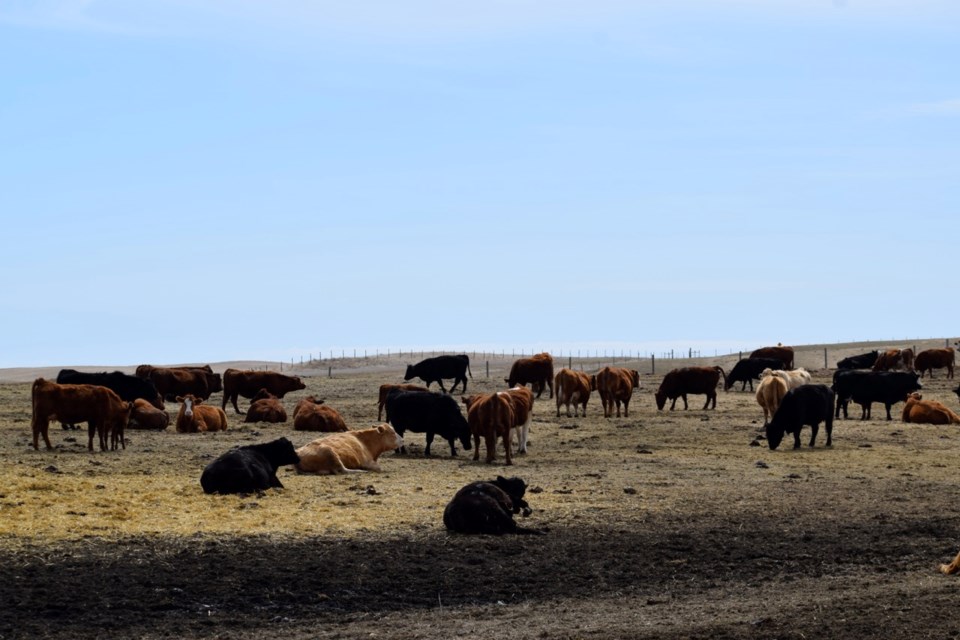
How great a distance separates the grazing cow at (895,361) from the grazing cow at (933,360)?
53 centimetres

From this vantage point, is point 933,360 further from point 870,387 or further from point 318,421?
point 318,421

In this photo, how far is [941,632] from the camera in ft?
32.2

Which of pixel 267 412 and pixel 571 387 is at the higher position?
pixel 571 387

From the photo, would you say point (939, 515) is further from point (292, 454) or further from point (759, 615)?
point (292, 454)

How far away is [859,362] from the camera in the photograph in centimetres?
5316

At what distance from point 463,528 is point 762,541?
3396 mm

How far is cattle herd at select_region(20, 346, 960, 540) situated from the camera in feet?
59.2

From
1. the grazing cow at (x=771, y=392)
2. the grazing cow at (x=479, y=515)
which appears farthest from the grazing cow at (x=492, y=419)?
the grazing cow at (x=771, y=392)

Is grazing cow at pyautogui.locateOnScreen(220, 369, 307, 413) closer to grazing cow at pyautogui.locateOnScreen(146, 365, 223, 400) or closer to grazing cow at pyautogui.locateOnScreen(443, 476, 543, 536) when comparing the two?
grazing cow at pyautogui.locateOnScreen(146, 365, 223, 400)

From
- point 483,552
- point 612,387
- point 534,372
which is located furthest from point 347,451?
point 534,372

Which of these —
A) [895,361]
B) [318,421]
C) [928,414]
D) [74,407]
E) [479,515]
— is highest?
[895,361]

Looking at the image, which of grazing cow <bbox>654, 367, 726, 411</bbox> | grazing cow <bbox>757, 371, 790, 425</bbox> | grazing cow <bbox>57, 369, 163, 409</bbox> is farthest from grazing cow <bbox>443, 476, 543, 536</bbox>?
grazing cow <bbox>654, 367, 726, 411</bbox>

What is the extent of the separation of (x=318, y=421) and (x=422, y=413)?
4.19 m

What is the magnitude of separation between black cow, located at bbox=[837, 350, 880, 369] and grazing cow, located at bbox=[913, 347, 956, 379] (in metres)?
2.17
